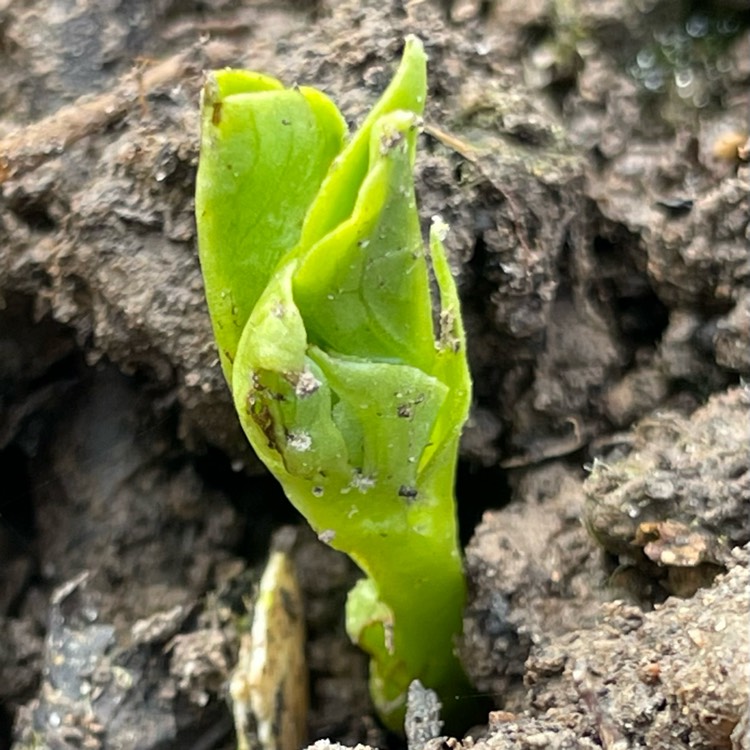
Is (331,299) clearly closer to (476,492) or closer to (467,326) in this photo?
(467,326)

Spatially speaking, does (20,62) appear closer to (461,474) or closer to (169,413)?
(169,413)

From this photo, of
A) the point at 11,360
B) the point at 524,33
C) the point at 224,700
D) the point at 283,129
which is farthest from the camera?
the point at 524,33

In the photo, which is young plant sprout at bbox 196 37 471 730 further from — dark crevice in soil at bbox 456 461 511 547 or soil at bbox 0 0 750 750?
dark crevice in soil at bbox 456 461 511 547

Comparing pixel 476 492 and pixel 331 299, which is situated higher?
Answer: pixel 331 299

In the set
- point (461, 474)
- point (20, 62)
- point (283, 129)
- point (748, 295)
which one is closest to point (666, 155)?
point (748, 295)

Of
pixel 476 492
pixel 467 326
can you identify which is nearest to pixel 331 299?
pixel 467 326

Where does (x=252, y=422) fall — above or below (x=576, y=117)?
above
